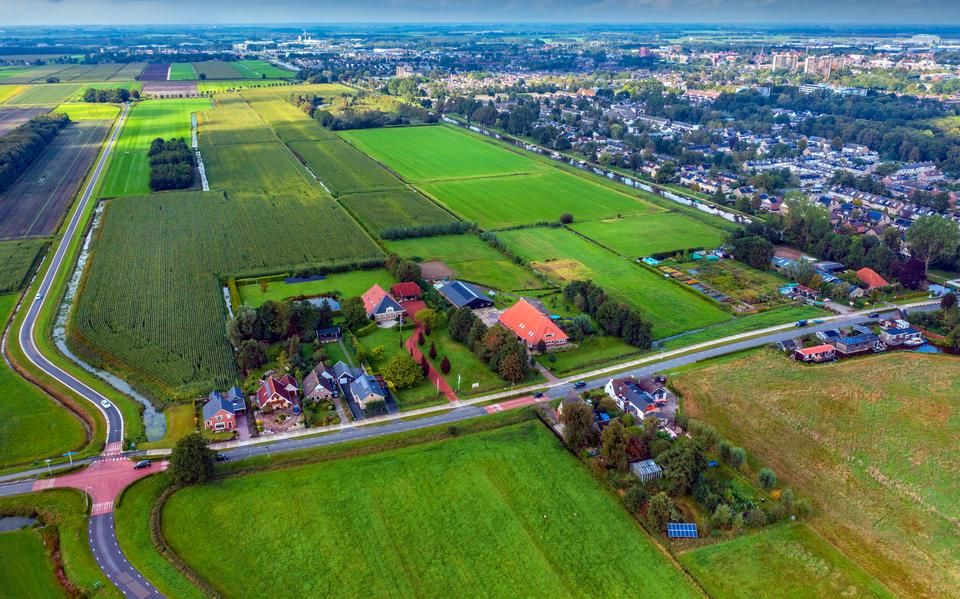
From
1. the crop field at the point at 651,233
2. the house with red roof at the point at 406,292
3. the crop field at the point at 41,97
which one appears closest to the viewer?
the house with red roof at the point at 406,292

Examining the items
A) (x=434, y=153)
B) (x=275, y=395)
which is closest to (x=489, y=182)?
(x=434, y=153)

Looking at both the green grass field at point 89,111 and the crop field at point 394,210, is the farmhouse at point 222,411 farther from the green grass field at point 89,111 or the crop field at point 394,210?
the green grass field at point 89,111

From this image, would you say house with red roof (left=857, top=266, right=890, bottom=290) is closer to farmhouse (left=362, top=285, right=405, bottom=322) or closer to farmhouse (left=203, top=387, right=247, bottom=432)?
farmhouse (left=362, top=285, right=405, bottom=322)

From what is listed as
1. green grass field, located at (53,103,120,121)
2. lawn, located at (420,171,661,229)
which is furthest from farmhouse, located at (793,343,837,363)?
green grass field, located at (53,103,120,121)

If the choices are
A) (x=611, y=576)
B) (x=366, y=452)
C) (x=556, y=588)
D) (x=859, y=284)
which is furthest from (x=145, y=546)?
(x=859, y=284)

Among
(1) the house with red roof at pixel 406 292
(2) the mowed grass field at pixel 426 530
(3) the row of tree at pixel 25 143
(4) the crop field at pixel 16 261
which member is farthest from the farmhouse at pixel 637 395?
(3) the row of tree at pixel 25 143

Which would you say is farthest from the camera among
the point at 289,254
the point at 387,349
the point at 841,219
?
the point at 841,219

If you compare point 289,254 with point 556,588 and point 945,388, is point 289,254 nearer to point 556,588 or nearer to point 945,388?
point 556,588
